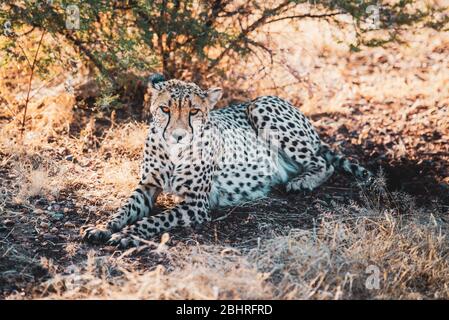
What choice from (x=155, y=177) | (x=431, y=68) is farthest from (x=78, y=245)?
(x=431, y=68)

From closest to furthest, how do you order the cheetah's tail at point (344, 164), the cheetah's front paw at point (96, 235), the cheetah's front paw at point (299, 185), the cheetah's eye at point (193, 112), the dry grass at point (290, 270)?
the dry grass at point (290, 270)
the cheetah's front paw at point (96, 235)
the cheetah's eye at point (193, 112)
the cheetah's front paw at point (299, 185)
the cheetah's tail at point (344, 164)

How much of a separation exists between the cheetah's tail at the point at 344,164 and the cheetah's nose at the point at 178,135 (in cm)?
198

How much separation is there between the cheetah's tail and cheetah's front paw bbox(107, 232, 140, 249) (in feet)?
7.93

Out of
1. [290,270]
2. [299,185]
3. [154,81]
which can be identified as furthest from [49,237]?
[299,185]

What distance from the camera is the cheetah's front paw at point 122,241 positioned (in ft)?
15.2

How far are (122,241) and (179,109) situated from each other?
110 centimetres

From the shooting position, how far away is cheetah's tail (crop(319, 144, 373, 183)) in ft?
20.2

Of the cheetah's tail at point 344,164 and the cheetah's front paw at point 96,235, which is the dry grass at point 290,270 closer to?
the cheetah's front paw at point 96,235

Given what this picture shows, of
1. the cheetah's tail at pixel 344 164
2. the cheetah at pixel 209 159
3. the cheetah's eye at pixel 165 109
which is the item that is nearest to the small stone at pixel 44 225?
the cheetah at pixel 209 159

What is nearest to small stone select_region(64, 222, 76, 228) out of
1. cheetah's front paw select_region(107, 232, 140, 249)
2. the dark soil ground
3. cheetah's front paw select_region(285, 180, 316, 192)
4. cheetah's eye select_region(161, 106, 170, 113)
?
the dark soil ground

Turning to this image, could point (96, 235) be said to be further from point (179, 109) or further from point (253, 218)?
point (253, 218)

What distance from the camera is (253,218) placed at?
17.6 ft

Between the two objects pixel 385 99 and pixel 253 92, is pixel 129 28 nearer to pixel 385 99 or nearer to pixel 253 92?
pixel 253 92

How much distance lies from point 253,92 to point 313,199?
238cm
